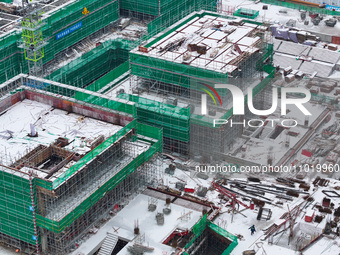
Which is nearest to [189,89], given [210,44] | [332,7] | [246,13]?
[210,44]

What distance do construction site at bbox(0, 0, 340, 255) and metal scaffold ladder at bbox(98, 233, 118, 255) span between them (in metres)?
0.16

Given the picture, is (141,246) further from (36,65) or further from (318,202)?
(36,65)

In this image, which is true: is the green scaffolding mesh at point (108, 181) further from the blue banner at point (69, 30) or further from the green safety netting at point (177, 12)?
the blue banner at point (69, 30)

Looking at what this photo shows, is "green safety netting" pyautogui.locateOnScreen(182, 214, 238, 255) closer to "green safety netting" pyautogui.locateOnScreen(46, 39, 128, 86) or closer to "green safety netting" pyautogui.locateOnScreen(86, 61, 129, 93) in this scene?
"green safety netting" pyautogui.locateOnScreen(86, 61, 129, 93)

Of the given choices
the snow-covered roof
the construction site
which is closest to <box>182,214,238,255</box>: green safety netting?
the construction site

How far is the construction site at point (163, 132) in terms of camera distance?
9675cm

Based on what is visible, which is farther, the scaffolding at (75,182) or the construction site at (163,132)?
the construction site at (163,132)

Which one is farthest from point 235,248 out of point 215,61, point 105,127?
point 215,61

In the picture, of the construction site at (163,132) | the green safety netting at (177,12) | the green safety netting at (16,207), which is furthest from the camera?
the green safety netting at (177,12)

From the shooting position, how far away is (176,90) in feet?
382

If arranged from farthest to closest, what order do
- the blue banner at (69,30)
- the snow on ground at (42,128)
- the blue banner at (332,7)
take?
the blue banner at (332,7)
the blue banner at (69,30)
the snow on ground at (42,128)

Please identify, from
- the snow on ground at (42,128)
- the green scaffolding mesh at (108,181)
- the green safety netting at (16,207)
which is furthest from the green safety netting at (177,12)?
the green safety netting at (16,207)

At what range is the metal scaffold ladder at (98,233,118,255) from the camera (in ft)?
315

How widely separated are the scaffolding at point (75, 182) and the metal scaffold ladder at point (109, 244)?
2.78 m
